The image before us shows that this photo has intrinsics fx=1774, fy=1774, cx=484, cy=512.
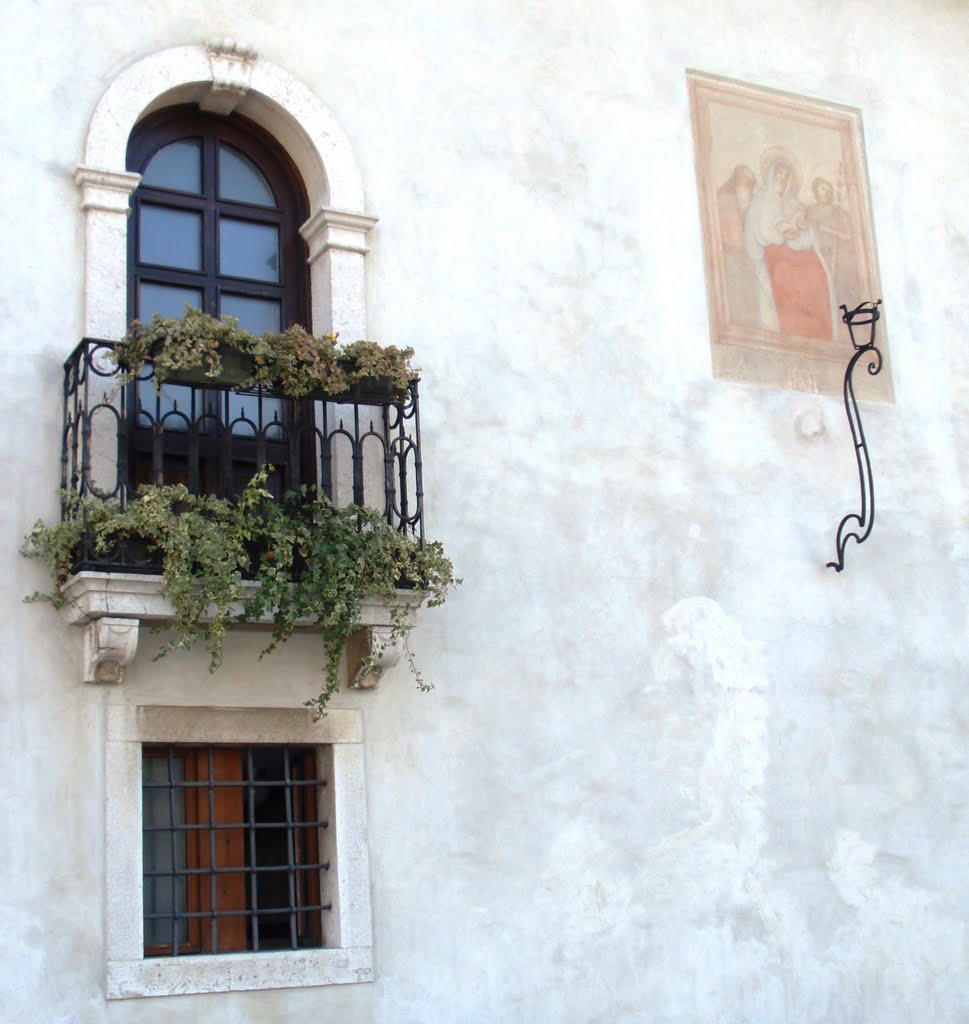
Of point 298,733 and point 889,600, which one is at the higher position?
point 889,600

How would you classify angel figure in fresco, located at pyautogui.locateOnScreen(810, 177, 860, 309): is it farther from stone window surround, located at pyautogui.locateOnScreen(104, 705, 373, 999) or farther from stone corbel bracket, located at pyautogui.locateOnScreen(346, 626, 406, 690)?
stone window surround, located at pyautogui.locateOnScreen(104, 705, 373, 999)

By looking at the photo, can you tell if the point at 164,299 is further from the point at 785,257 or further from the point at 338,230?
the point at 785,257

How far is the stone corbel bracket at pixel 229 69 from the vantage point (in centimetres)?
870

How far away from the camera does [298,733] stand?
8086 millimetres

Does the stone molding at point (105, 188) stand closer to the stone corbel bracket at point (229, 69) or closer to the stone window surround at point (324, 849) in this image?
the stone corbel bracket at point (229, 69)

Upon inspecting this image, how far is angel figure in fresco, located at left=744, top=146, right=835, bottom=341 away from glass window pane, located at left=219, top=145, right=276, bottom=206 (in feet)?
9.44

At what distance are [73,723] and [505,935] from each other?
225 centimetres

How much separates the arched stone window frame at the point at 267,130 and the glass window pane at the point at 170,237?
0.82ft

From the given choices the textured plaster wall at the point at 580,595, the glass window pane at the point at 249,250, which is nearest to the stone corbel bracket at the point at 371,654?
the textured plaster wall at the point at 580,595

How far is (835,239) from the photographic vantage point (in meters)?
10.5

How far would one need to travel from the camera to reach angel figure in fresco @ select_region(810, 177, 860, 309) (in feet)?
34.2

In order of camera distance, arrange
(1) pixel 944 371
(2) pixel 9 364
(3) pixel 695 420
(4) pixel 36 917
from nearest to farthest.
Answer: (4) pixel 36 917 → (2) pixel 9 364 → (3) pixel 695 420 → (1) pixel 944 371

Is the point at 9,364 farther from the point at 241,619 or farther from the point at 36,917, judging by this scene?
the point at 36,917

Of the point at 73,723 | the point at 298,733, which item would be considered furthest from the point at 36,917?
the point at 298,733
